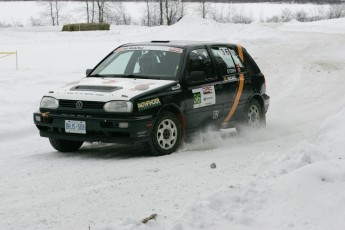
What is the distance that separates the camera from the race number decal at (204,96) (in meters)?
8.96

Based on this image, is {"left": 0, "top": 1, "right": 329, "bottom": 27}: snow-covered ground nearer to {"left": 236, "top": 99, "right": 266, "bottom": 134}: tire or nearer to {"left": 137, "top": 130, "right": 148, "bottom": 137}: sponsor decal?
{"left": 236, "top": 99, "right": 266, "bottom": 134}: tire

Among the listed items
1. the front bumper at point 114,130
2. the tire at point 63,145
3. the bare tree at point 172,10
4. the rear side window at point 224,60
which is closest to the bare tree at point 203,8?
the bare tree at point 172,10

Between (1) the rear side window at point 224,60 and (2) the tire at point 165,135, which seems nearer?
(2) the tire at point 165,135

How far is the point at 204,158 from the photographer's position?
7.94 meters

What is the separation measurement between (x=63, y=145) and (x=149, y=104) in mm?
1644

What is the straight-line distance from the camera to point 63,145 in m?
8.91

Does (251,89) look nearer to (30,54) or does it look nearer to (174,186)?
(174,186)

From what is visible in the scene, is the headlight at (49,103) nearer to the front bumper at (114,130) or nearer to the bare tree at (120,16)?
the front bumper at (114,130)

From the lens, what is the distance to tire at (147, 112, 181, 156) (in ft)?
26.8

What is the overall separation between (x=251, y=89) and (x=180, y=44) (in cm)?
169

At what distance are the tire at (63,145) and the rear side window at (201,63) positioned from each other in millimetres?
2013

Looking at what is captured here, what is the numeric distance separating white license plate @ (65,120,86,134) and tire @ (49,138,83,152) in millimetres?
679

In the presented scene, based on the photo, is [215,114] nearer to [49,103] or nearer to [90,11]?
[49,103]

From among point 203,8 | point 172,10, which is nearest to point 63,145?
point 172,10
